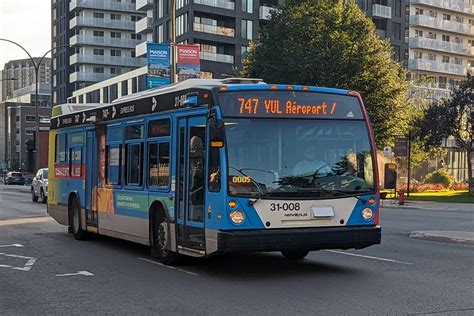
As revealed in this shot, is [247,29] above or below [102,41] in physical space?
below

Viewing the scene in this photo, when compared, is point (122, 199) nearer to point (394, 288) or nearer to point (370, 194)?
point (370, 194)

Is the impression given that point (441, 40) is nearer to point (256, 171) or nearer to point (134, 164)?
point (134, 164)

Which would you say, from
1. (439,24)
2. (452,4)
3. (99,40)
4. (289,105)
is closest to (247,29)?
(439,24)

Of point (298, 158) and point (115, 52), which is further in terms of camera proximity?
point (115, 52)

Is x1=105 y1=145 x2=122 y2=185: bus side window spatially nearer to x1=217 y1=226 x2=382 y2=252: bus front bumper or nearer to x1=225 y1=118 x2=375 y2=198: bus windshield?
x1=225 y1=118 x2=375 y2=198: bus windshield

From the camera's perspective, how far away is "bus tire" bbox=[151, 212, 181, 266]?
10.9 meters

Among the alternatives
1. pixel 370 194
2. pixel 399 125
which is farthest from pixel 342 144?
pixel 399 125

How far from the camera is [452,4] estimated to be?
300 ft

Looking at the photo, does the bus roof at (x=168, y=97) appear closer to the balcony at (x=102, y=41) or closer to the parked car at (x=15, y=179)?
the parked car at (x=15, y=179)

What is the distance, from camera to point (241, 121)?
9594mm

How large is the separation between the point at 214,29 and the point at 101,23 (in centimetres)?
3830

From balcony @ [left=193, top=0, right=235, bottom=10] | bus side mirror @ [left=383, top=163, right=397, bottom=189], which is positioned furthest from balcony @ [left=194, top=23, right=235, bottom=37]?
bus side mirror @ [left=383, top=163, right=397, bottom=189]

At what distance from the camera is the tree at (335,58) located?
129 feet

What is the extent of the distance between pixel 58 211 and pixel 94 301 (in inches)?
365
